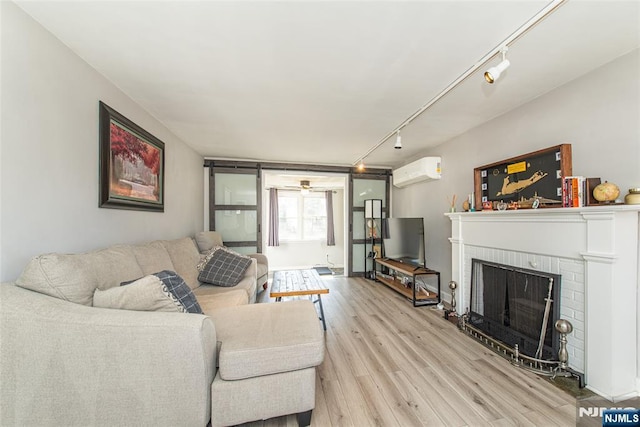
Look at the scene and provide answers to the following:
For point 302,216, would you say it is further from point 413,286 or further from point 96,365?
point 96,365

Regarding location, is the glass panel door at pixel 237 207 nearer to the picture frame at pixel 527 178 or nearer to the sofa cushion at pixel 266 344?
the sofa cushion at pixel 266 344

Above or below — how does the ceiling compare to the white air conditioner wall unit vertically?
above

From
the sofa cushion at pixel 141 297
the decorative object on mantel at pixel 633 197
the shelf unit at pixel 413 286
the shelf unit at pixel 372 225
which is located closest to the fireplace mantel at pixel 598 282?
the decorative object on mantel at pixel 633 197

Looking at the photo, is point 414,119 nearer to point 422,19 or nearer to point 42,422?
point 422,19

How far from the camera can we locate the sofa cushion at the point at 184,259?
2492 millimetres

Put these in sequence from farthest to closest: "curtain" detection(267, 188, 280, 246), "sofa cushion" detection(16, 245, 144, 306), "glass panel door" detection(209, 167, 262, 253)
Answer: "curtain" detection(267, 188, 280, 246) → "glass panel door" detection(209, 167, 262, 253) → "sofa cushion" detection(16, 245, 144, 306)

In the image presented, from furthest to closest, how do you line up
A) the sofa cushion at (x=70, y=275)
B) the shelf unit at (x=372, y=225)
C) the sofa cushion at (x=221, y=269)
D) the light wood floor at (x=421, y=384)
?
1. the shelf unit at (x=372, y=225)
2. the sofa cushion at (x=221, y=269)
3. the light wood floor at (x=421, y=384)
4. the sofa cushion at (x=70, y=275)

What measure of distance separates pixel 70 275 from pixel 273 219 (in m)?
5.01

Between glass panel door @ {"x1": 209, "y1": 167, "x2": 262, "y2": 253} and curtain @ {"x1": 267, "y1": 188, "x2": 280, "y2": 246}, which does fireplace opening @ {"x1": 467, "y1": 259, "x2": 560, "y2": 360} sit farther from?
curtain @ {"x1": 267, "y1": 188, "x2": 280, "y2": 246}

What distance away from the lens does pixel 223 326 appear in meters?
1.52

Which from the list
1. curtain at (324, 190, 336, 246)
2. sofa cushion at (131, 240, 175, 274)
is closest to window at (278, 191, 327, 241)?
curtain at (324, 190, 336, 246)

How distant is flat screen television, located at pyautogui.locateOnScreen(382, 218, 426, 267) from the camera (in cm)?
364

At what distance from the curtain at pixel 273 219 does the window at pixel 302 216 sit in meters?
0.18

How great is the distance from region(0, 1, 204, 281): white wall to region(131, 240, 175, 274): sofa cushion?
25cm
